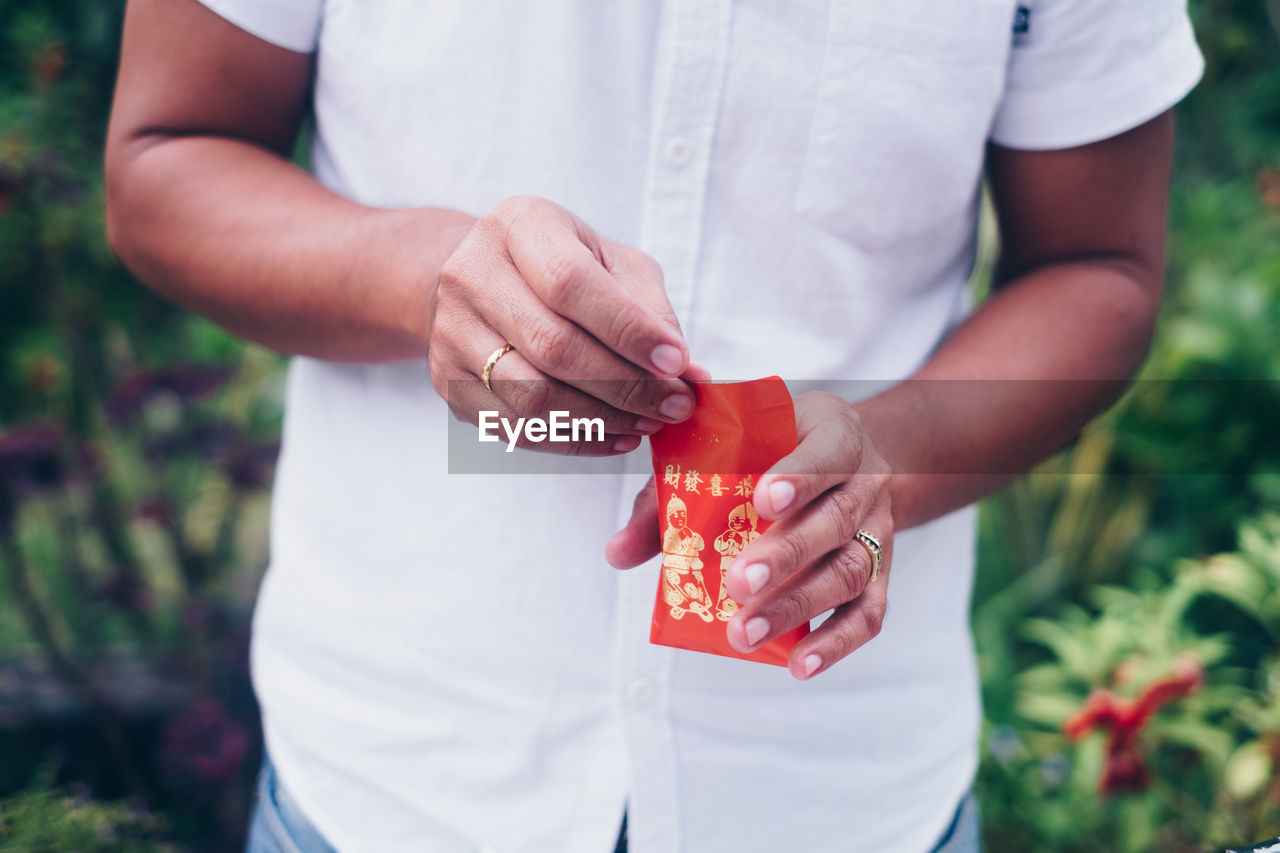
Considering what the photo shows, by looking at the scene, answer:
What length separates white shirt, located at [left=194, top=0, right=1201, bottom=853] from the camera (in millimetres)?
932

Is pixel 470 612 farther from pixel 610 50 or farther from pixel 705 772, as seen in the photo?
pixel 610 50

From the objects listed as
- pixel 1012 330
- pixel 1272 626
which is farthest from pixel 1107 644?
pixel 1012 330

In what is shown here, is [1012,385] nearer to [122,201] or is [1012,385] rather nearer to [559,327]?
[559,327]

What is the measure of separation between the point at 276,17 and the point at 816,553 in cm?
77

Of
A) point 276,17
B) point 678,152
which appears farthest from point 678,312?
point 276,17

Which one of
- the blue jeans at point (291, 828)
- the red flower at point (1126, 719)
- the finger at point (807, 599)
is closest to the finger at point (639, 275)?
the finger at point (807, 599)

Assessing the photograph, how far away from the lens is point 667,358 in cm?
70

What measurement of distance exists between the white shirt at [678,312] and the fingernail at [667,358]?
10.3 inches

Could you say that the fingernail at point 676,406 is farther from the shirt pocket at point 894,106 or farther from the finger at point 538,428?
the shirt pocket at point 894,106

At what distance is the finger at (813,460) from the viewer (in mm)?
716

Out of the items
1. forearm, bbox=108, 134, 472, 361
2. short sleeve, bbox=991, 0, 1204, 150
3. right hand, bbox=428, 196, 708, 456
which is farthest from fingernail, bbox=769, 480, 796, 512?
short sleeve, bbox=991, 0, 1204, 150

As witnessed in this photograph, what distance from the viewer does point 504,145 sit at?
0.94 m

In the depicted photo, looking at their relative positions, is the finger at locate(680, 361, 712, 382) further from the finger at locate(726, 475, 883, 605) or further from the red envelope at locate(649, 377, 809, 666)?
the finger at locate(726, 475, 883, 605)

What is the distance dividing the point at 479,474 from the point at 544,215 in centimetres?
35
